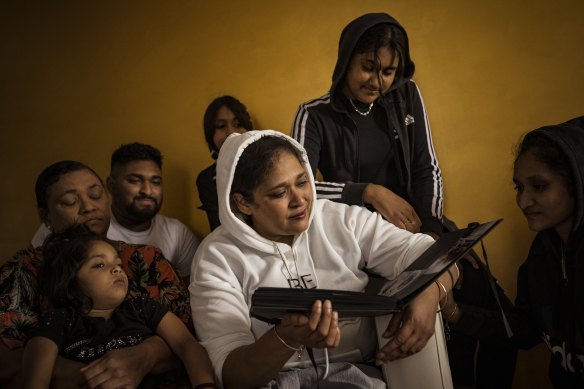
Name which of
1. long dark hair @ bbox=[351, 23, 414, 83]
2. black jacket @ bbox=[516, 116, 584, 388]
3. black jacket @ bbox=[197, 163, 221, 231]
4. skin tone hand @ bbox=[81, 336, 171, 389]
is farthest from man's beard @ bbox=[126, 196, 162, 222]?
black jacket @ bbox=[516, 116, 584, 388]

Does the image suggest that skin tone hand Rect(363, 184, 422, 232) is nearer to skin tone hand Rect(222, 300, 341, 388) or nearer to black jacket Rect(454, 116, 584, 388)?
black jacket Rect(454, 116, 584, 388)

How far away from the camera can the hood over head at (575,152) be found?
5.47ft

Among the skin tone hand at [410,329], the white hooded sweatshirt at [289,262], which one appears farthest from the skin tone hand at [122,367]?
the skin tone hand at [410,329]

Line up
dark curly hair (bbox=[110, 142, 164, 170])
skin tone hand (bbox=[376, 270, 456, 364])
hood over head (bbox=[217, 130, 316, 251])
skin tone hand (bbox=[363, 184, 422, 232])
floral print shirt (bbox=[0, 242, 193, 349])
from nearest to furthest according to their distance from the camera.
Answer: skin tone hand (bbox=[376, 270, 456, 364])
hood over head (bbox=[217, 130, 316, 251])
floral print shirt (bbox=[0, 242, 193, 349])
skin tone hand (bbox=[363, 184, 422, 232])
dark curly hair (bbox=[110, 142, 164, 170])

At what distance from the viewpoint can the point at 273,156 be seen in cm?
164

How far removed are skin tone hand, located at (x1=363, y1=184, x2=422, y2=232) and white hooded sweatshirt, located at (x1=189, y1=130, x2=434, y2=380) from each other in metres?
0.24

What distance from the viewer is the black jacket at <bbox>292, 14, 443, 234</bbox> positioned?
224 cm

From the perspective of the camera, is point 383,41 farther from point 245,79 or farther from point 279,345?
point 279,345

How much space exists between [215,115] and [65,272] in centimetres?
156

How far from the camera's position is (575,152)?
5.53ft

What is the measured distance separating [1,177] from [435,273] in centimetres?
309

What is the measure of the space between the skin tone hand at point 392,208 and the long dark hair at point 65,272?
1.00 m

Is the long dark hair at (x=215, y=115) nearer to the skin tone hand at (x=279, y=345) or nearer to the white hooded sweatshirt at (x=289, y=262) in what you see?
the white hooded sweatshirt at (x=289, y=262)

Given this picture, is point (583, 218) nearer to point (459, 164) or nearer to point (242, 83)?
point (459, 164)
